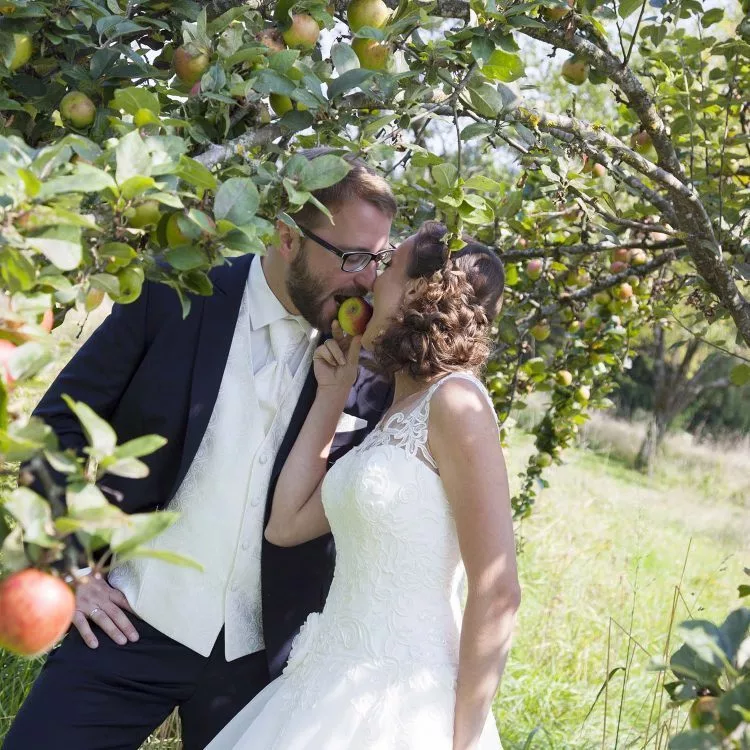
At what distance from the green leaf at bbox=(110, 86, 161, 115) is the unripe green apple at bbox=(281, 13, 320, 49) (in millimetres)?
378

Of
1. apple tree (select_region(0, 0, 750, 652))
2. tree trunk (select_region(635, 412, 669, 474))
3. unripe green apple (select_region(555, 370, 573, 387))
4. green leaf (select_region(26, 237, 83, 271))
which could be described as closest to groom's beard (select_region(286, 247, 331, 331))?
apple tree (select_region(0, 0, 750, 652))

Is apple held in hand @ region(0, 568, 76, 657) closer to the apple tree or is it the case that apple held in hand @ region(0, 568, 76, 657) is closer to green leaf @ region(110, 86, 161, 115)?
the apple tree

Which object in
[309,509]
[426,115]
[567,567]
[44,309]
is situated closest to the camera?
[44,309]

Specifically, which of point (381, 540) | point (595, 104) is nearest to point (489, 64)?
point (381, 540)

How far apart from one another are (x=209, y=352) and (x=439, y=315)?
51 centimetres

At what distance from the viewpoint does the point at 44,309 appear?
2.73 ft

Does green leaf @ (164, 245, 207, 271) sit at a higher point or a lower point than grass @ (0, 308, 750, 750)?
higher

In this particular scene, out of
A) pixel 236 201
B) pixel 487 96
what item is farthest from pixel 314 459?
pixel 236 201

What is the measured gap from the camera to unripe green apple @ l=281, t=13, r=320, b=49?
1452 mm

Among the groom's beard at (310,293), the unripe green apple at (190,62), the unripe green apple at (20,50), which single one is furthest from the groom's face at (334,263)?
the unripe green apple at (20,50)

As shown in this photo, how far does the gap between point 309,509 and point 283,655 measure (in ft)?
1.14

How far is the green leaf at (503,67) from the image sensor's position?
148cm

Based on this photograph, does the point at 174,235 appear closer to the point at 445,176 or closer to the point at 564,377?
the point at 445,176

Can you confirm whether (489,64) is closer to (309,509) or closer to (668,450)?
(309,509)
